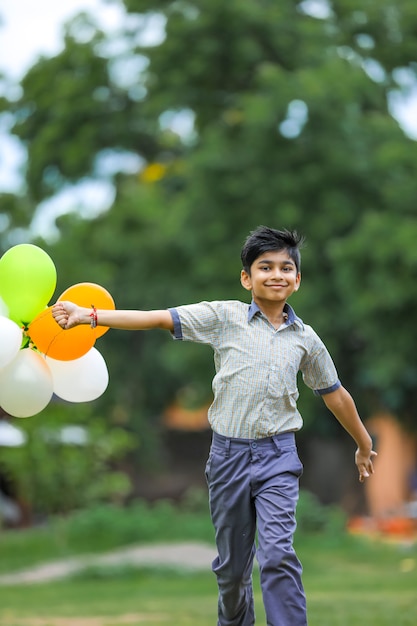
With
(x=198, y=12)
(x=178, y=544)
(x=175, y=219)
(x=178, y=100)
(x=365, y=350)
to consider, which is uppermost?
(x=198, y=12)

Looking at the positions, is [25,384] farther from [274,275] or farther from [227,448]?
[274,275]

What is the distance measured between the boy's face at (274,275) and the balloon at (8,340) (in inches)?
40.7

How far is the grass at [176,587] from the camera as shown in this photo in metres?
8.87

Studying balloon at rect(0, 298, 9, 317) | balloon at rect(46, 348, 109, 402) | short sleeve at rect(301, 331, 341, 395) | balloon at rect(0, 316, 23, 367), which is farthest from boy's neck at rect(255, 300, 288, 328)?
balloon at rect(0, 298, 9, 317)

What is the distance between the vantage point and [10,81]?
21.5 m

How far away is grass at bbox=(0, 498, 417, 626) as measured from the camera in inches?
349

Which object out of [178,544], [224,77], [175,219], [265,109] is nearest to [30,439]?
[178,544]

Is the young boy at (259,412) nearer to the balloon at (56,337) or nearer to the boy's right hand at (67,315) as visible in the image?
the boy's right hand at (67,315)

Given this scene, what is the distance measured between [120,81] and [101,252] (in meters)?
3.29

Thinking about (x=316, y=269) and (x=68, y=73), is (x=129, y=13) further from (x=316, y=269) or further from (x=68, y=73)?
(x=316, y=269)

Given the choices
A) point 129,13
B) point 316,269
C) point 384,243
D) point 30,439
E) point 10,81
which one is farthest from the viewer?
point 10,81

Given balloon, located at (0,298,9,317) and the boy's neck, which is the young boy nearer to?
the boy's neck

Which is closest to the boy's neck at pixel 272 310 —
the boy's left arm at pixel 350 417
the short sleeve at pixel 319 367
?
the short sleeve at pixel 319 367

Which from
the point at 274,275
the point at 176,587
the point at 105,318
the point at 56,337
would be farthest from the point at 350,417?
the point at 176,587
